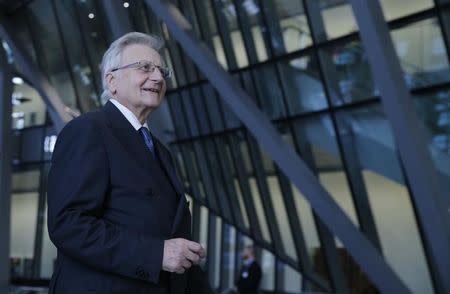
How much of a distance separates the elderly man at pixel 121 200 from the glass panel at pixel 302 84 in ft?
39.0

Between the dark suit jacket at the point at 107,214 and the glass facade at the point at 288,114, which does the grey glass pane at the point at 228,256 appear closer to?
the glass facade at the point at 288,114

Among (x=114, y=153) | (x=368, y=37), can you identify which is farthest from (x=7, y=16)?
(x=114, y=153)

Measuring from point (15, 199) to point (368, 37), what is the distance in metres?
26.5

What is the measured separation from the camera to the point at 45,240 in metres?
27.9

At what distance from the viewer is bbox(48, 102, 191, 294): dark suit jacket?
1.83 m

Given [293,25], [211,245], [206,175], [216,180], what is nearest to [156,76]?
[293,25]

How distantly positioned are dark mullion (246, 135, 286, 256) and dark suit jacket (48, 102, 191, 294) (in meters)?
14.9

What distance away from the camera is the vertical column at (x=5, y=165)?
16609 mm

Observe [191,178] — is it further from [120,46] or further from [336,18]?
[120,46]

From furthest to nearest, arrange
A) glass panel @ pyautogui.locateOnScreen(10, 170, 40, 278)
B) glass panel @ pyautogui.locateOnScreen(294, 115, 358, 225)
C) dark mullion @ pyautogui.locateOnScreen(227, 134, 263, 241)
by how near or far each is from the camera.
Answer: glass panel @ pyautogui.locateOnScreen(10, 170, 40, 278), dark mullion @ pyautogui.locateOnScreen(227, 134, 263, 241), glass panel @ pyautogui.locateOnScreen(294, 115, 358, 225)

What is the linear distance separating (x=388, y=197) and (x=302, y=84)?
339 cm

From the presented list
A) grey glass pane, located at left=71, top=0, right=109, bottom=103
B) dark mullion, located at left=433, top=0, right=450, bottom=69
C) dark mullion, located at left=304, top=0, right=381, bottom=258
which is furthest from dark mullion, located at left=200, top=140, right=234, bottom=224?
dark mullion, located at left=433, top=0, right=450, bottom=69

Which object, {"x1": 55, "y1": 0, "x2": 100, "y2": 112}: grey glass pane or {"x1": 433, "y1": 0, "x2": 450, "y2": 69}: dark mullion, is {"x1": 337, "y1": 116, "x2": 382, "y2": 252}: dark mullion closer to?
{"x1": 433, "y1": 0, "x2": 450, "y2": 69}: dark mullion

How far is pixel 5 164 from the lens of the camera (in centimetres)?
1712
